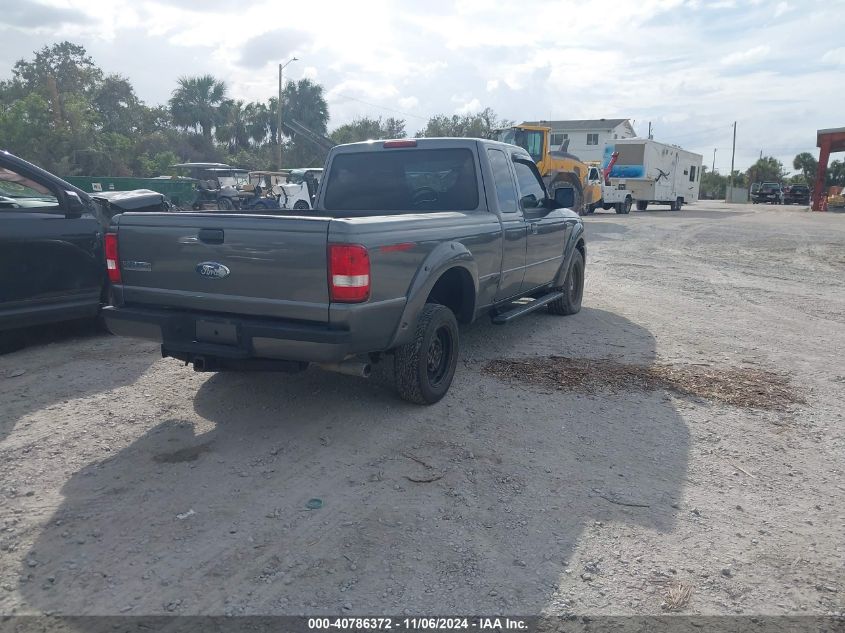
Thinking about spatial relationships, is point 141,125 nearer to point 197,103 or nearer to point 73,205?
point 197,103

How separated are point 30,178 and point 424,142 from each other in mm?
3569

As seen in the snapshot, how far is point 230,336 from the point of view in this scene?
4.09 metres

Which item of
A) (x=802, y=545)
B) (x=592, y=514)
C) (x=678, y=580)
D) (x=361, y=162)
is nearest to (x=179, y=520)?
(x=592, y=514)

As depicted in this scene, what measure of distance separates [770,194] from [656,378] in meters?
58.2

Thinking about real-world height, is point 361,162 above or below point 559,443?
above

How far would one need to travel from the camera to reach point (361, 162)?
20.0 ft

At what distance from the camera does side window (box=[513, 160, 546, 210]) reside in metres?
6.51

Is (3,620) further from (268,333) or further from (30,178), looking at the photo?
(30,178)

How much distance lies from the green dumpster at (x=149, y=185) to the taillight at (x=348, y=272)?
21783mm

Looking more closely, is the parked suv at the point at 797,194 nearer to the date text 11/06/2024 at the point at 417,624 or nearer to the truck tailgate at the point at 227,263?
the truck tailgate at the point at 227,263

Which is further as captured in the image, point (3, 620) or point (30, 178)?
point (30, 178)

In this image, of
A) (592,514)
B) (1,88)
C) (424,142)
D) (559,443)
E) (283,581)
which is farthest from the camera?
(1,88)

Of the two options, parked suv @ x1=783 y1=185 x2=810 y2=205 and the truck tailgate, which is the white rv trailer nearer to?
parked suv @ x1=783 y1=185 x2=810 y2=205

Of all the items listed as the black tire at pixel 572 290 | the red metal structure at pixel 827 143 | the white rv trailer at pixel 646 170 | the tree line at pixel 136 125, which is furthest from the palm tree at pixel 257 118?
the black tire at pixel 572 290
